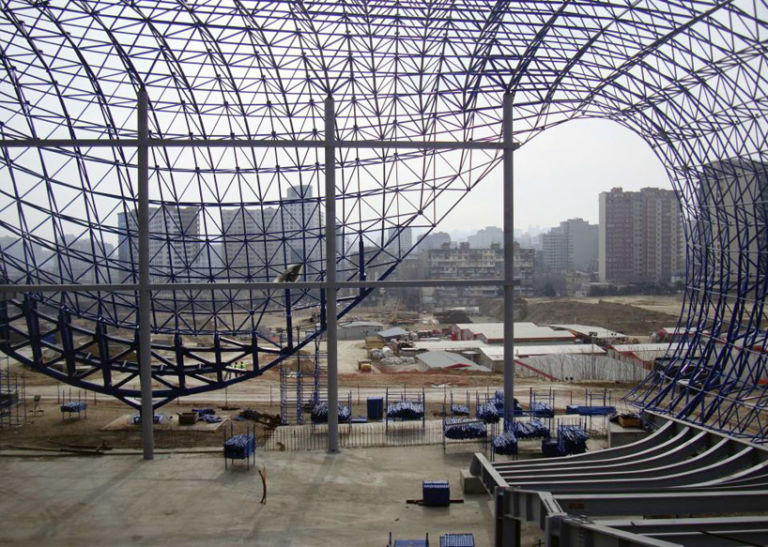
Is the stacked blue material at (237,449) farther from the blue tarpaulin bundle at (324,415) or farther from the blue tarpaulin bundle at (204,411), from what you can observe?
the blue tarpaulin bundle at (204,411)

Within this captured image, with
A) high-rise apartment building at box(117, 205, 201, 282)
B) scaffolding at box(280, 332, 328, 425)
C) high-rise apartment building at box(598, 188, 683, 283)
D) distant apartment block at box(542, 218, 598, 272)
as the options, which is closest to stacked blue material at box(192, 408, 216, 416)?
scaffolding at box(280, 332, 328, 425)

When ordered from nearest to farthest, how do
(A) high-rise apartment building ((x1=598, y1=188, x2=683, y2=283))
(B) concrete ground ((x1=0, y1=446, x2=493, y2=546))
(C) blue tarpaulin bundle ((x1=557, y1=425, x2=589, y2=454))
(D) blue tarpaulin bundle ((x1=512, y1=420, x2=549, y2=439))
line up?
(B) concrete ground ((x1=0, y1=446, x2=493, y2=546)) → (C) blue tarpaulin bundle ((x1=557, y1=425, x2=589, y2=454)) → (D) blue tarpaulin bundle ((x1=512, y1=420, x2=549, y2=439)) → (A) high-rise apartment building ((x1=598, y1=188, x2=683, y2=283))

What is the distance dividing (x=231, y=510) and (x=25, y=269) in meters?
12.6

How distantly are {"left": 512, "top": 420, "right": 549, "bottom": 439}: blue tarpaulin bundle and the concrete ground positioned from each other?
179 centimetres

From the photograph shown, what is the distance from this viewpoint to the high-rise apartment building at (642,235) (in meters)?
107

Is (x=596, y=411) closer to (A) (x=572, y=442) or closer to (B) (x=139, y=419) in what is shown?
(A) (x=572, y=442)

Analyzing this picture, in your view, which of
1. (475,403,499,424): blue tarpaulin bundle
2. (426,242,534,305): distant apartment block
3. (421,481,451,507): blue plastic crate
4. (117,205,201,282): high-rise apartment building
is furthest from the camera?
(426,242,534,305): distant apartment block

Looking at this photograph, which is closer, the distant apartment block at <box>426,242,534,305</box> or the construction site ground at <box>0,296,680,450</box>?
the construction site ground at <box>0,296,680,450</box>

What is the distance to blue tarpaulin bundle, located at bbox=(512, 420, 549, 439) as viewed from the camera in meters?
17.9

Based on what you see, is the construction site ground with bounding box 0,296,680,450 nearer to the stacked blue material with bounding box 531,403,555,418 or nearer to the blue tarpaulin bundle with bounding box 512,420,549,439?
the stacked blue material with bounding box 531,403,555,418

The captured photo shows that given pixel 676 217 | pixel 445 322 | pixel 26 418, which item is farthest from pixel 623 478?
pixel 676 217

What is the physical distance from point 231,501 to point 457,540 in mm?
5283

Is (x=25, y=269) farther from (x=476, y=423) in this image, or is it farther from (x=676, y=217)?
(x=676, y=217)

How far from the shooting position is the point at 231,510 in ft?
43.2
